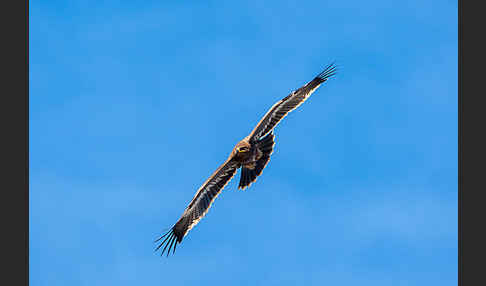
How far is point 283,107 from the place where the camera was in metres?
19.1

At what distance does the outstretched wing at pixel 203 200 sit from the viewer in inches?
717

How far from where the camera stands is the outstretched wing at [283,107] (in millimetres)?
18969

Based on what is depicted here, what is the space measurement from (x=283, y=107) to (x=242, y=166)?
200cm

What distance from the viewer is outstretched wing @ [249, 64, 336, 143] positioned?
18969mm

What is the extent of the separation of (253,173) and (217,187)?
1015 mm

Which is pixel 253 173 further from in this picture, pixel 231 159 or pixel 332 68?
pixel 332 68

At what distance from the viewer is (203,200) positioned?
18.4 metres

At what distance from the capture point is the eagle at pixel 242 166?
1830cm

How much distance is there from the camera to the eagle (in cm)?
1830

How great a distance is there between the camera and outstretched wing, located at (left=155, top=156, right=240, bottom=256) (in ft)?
59.8

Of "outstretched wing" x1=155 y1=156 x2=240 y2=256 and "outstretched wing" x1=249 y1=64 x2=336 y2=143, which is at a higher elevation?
"outstretched wing" x1=249 y1=64 x2=336 y2=143

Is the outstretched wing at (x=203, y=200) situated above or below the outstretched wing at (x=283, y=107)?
below

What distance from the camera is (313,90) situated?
19297 millimetres
